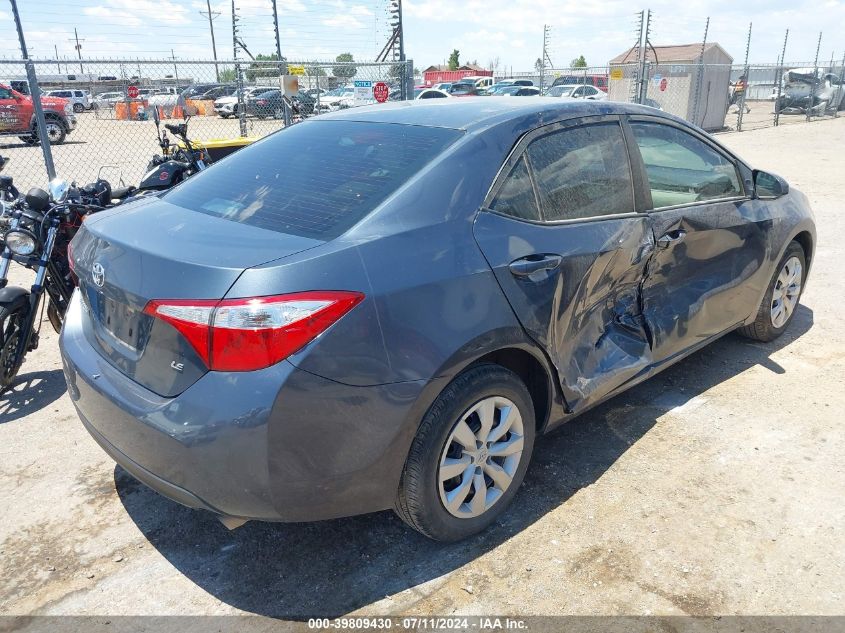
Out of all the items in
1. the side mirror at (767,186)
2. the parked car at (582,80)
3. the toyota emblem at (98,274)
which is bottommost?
the parked car at (582,80)

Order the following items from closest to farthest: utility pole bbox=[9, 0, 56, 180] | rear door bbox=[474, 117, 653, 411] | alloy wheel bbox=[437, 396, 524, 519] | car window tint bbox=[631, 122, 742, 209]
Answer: alloy wheel bbox=[437, 396, 524, 519]
rear door bbox=[474, 117, 653, 411]
car window tint bbox=[631, 122, 742, 209]
utility pole bbox=[9, 0, 56, 180]

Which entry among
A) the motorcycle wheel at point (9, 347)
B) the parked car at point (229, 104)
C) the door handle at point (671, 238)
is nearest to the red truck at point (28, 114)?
the parked car at point (229, 104)

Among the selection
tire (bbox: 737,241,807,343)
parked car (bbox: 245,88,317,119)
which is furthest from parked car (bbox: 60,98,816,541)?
parked car (bbox: 245,88,317,119)

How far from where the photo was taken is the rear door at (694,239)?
3463 mm

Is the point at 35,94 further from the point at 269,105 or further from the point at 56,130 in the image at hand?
the point at 56,130

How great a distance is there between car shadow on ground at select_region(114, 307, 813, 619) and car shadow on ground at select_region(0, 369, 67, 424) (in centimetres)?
106

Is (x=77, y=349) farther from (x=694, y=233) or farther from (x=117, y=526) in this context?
(x=694, y=233)

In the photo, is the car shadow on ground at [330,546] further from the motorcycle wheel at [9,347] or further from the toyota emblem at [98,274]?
the motorcycle wheel at [9,347]

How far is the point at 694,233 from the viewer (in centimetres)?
361

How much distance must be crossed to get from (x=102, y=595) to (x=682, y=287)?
9.93 ft

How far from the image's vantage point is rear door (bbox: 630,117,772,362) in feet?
11.4

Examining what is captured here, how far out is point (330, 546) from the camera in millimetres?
2781

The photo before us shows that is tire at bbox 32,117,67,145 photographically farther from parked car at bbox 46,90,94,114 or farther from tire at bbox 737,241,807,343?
tire at bbox 737,241,807,343

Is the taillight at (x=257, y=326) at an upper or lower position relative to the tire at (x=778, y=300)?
upper
